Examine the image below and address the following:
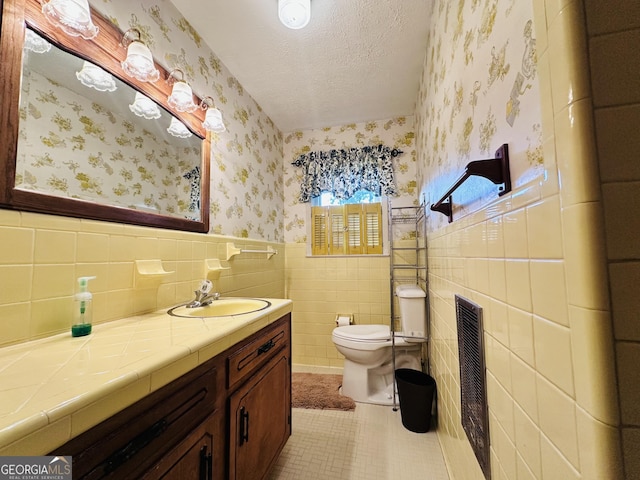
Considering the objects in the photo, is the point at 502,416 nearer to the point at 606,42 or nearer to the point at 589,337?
the point at 589,337

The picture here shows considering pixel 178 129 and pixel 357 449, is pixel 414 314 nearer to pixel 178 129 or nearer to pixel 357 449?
pixel 357 449

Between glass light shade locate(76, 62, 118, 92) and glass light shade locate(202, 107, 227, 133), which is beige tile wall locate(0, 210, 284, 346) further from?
glass light shade locate(202, 107, 227, 133)

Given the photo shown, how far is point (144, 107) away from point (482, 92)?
1394 millimetres

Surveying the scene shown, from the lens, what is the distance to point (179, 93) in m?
1.31

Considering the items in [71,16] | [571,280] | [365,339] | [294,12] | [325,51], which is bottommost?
[365,339]

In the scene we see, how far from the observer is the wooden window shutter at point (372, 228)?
8.26 feet

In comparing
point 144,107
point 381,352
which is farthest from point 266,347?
point 144,107

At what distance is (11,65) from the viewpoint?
751 mm

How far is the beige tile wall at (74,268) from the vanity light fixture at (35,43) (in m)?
0.53

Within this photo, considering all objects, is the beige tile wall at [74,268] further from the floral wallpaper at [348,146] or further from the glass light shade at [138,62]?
the floral wallpaper at [348,146]

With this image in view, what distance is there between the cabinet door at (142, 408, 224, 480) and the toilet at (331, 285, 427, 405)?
1.25 meters

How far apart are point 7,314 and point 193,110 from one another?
1.17m

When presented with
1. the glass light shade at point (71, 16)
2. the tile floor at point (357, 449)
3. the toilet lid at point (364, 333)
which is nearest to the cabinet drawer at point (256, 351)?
the tile floor at point (357, 449)

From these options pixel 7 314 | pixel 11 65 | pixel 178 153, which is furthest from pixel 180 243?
pixel 11 65
